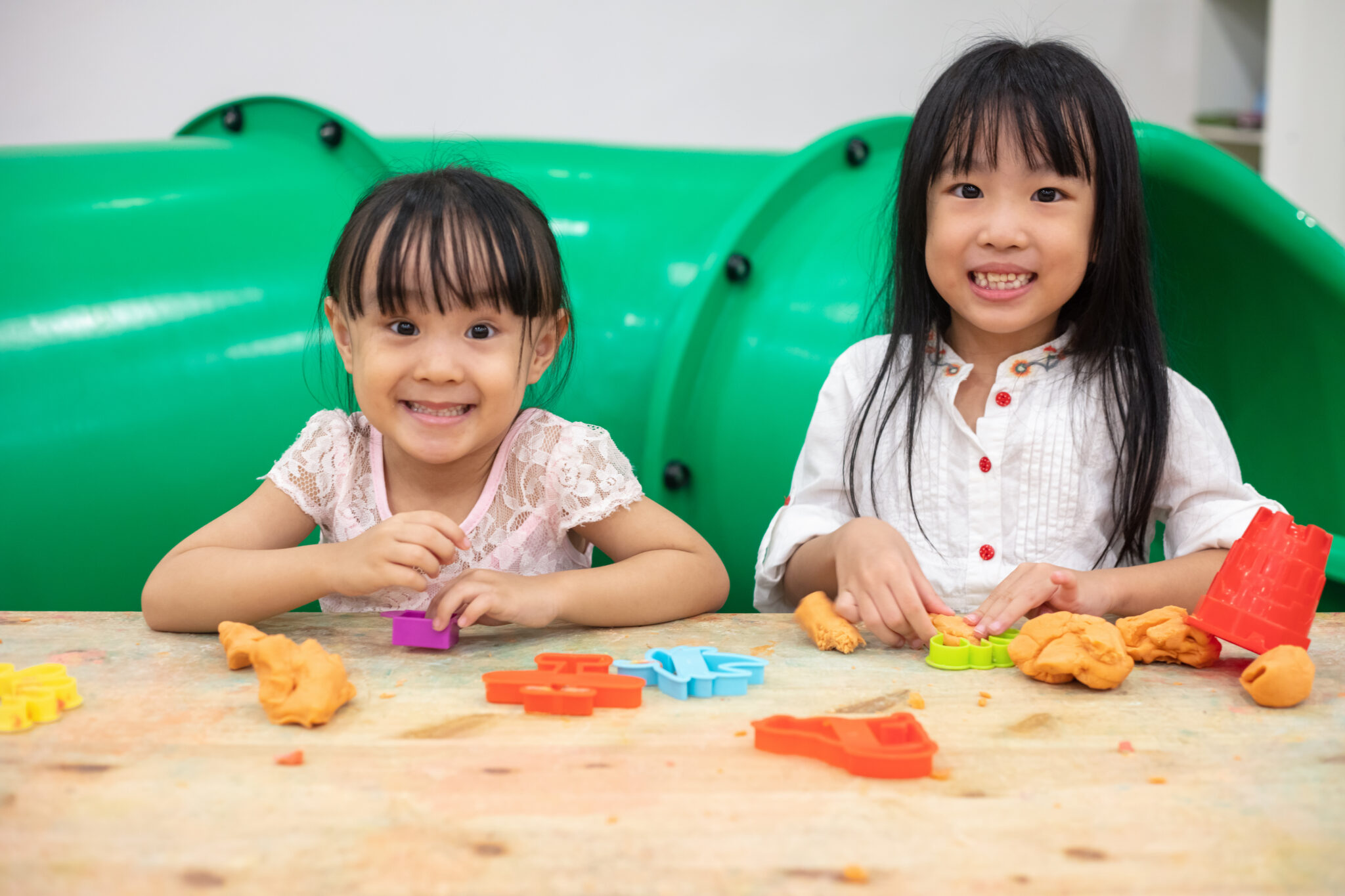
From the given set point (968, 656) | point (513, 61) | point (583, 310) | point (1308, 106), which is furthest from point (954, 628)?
point (1308, 106)

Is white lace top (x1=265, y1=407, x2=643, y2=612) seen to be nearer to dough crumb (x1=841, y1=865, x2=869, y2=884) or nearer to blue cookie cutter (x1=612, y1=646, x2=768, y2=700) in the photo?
blue cookie cutter (x1=612, y1=646, x2=768, y2=700)

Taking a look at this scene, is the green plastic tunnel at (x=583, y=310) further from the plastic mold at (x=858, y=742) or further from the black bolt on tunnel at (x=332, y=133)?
the plastic mold at (x=858, y=742)

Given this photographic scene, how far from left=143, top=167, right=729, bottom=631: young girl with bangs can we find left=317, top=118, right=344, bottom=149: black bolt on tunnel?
384 mm

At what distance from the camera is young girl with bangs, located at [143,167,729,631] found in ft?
2.19

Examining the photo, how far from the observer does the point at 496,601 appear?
2.13ft

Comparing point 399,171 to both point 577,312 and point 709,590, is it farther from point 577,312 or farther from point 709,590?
point 709,590

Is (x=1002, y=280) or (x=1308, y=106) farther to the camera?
(x=1308, y=106)

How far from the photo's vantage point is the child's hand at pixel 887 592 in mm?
644

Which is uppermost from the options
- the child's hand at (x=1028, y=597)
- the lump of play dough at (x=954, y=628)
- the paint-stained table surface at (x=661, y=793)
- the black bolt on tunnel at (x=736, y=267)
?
the black bolt on tunnel at (x=736, y=267)

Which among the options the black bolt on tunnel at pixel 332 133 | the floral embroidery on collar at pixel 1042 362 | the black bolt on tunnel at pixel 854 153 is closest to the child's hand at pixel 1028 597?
the floral embroidery on collar at pixel 1042 362

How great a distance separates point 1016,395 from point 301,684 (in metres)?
0.61

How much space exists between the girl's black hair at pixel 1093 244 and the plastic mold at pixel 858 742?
0.43 metres

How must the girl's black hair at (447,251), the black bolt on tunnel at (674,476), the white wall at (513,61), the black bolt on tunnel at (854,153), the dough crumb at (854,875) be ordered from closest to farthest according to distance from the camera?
the dough crumb at (854,875)
the girl's black hair at (447,251)
the black bolt on tunnel at (674,476)
the black bolt on tunnel at (854,153)
the white wall at (513,61)

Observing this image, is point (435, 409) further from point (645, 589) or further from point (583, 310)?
point (583, 310)
